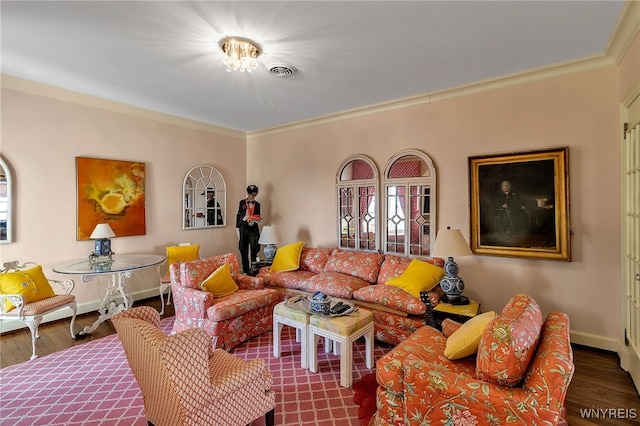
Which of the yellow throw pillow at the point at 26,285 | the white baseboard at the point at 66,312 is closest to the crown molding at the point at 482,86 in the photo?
Answer: the white baseboard at the point at 66,312

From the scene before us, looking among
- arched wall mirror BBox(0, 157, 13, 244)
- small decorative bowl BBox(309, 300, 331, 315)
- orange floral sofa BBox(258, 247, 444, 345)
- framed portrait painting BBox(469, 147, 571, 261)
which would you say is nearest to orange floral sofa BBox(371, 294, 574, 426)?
small decorative bowl BBox(309, 300, 331, 315)

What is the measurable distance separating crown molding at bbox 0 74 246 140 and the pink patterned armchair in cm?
254

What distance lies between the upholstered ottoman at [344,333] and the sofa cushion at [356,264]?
1190 millimetres

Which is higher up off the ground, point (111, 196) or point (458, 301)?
point (111, 196)

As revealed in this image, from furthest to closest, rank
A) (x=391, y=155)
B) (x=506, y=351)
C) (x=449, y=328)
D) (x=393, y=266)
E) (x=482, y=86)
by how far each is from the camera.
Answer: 1. (x=391, y=155)
2. (x=393, y=266)
3. (x=482, y=86)
4. (x=449, y=328)
5. (x=506, y=351)

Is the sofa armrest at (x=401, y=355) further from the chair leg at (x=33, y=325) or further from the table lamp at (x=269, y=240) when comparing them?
the chair leg at (x=33, y=325)

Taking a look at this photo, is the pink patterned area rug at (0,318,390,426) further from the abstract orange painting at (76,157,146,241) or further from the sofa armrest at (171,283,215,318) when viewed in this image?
the abstract orange painting at (76,157,146,241)

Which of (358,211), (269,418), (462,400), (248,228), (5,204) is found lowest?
(269,418)

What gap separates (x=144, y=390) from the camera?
1.84 metres

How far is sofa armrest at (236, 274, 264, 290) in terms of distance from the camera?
388 centimetres

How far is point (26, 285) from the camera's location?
3.20 metres

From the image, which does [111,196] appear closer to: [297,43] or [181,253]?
[181,253]

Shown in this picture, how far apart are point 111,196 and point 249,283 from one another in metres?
2.38

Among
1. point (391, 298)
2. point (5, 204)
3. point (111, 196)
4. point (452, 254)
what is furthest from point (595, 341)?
point (5, 204)
